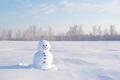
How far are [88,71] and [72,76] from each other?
0.57 m

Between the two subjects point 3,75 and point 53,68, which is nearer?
point 3,75

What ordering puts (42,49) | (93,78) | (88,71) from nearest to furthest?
(93,78) < (88,71) < (42,49)

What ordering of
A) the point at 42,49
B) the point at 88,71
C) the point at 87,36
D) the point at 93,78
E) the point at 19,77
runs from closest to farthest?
1. the point at 19,77
2. the point at 93,78
3. the point at 88,71
4. the point at 42,49
5. the point at 87,36

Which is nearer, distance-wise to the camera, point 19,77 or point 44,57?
point 19,77

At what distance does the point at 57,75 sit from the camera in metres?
4.02

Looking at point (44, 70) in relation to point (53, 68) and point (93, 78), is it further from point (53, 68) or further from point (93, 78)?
point (93, 78)

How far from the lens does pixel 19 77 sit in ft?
12.1

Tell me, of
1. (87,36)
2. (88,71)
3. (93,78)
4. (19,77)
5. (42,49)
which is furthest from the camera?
(87,36)

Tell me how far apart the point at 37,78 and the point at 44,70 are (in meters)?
0.81

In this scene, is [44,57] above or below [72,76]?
above

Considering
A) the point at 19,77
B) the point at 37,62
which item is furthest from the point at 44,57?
the point at 19,77

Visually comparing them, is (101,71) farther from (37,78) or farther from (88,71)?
(37,78)

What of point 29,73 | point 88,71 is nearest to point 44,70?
point 29,73

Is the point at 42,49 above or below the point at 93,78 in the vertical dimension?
above
